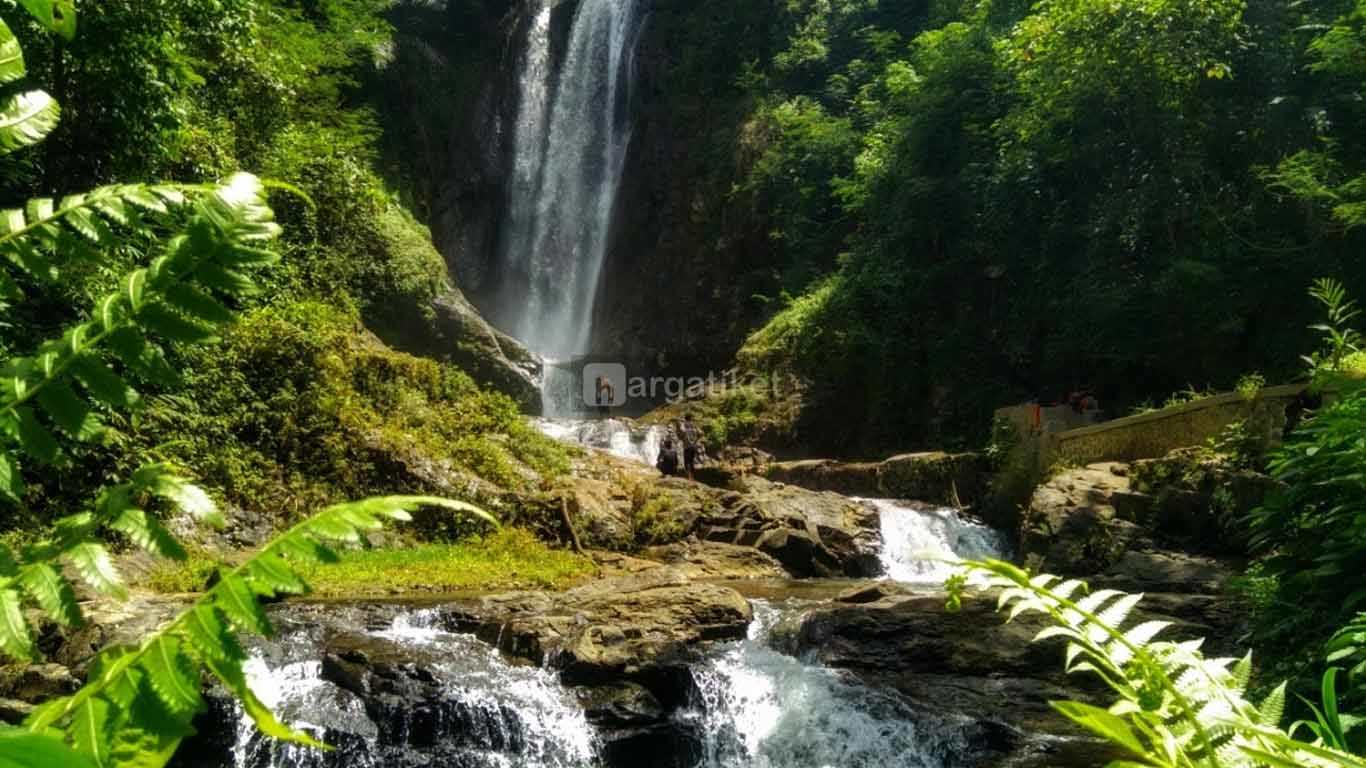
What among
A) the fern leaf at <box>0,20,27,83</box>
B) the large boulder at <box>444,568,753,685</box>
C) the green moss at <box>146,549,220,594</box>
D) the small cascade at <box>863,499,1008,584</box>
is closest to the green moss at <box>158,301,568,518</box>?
the green moss at <box>146,549,220,594</box>

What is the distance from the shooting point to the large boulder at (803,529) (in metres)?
13.2

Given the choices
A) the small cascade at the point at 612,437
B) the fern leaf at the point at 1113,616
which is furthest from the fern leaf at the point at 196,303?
the small cascade at the point at 612,437

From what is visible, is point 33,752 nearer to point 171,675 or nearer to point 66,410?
point 171,675

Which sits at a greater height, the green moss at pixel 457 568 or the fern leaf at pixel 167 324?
the fern leaf at pixel 167 324

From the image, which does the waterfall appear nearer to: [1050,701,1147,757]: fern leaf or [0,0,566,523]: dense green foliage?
[0,0,566,523]: dense green foliage

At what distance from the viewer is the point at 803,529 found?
13.8 meters

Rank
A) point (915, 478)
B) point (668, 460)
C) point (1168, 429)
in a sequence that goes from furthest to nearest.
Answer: point (668, 460)
point (915, 478)
point (1168, 429)

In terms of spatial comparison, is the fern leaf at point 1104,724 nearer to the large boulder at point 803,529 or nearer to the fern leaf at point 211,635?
the fern leaf at point 211,635

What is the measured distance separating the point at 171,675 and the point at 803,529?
13398mm

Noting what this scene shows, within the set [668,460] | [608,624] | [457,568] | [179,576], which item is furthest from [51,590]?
[668,460]

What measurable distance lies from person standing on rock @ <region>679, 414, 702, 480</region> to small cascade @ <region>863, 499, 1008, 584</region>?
3928 millimetres

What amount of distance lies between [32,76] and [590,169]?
23295 mm

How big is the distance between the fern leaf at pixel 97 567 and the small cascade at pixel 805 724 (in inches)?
250

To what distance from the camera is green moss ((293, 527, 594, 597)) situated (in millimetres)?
10289
